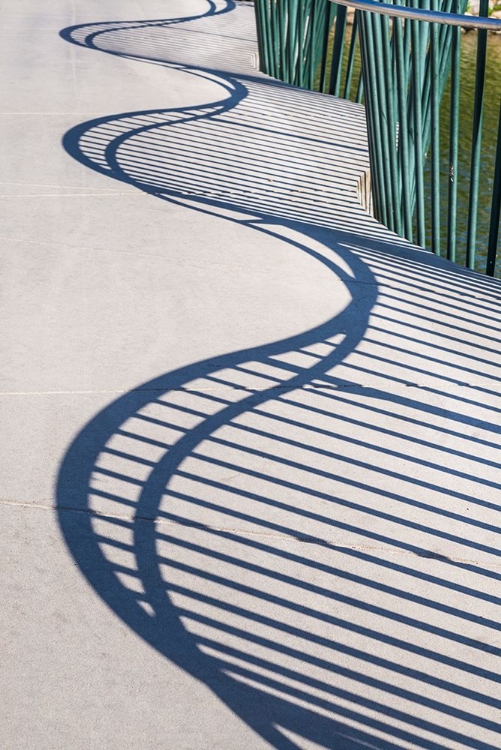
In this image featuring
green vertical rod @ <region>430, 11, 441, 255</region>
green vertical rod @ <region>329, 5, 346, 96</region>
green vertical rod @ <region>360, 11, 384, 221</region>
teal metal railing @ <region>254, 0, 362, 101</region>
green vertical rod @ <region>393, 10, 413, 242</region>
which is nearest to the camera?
green vertical rod @ <region>430, 11, 441, 255</region>

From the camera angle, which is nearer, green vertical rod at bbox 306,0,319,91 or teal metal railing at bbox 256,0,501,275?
teal metal railing at bbox 256,0,501,275

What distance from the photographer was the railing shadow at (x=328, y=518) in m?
2.74

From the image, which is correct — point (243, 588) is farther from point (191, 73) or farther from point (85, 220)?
point (191, 73)

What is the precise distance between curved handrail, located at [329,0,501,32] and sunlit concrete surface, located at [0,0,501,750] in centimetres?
147

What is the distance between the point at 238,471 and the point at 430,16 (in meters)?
2.95

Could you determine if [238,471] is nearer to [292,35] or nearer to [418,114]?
[418,114]

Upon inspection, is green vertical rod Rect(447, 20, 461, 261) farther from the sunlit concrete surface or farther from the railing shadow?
the railing shadow

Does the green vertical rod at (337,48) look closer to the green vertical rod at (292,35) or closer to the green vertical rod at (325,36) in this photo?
the green vertical rod at (325,36)

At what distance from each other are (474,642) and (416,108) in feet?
14.7

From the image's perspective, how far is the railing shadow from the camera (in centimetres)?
274

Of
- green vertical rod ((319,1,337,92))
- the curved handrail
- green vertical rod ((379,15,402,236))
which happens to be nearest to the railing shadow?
green vertical rod ((379,15,402,236))

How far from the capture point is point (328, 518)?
3459 millimetres

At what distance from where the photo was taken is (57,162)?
7496mm

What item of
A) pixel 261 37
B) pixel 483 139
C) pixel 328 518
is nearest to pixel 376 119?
pixel 328 518
